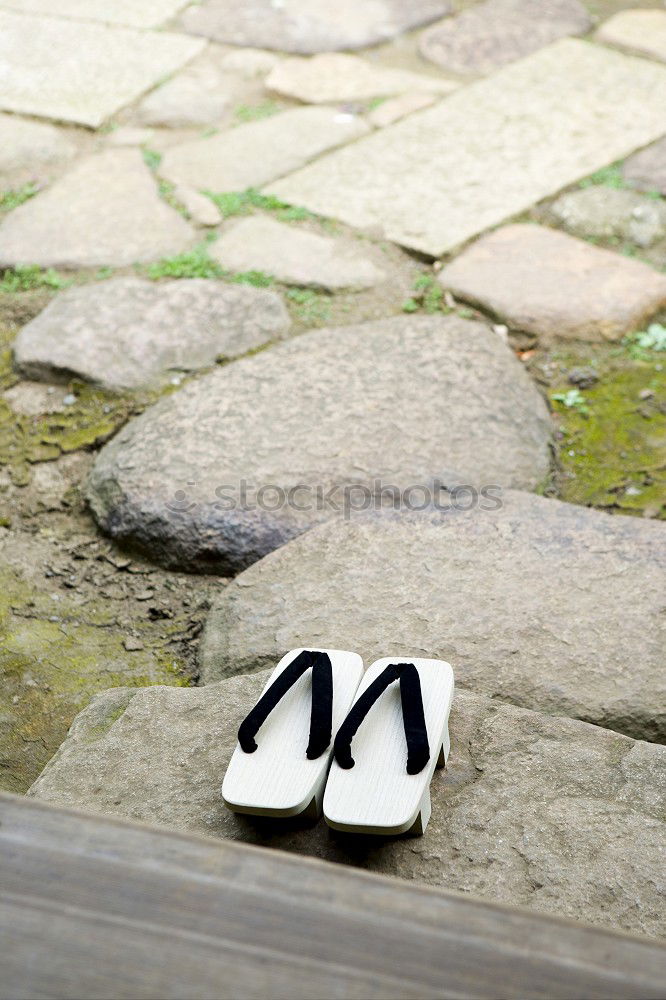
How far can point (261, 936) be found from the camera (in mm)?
712

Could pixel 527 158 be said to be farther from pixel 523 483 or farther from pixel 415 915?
pixel 415 915

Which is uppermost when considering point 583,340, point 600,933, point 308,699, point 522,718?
point 600,933

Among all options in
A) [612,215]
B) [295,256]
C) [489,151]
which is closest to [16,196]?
[295,256]

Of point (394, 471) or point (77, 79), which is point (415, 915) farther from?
point (77, 79)

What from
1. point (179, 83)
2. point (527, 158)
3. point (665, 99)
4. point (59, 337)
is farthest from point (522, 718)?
point (179, 83)

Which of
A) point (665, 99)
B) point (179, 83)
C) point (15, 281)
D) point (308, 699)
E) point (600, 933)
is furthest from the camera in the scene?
point (179, 83)

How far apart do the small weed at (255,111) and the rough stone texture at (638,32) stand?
147 centimetres

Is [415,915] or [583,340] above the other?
[415,915]

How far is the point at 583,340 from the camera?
8.89 ft

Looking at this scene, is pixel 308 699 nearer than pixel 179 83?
Yes

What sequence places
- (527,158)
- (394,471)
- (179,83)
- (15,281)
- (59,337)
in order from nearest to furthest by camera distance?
(394,471), (59,337), (15,281), (527,158), (179,83)

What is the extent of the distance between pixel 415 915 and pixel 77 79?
4000 mm

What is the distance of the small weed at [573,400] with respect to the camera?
253cm

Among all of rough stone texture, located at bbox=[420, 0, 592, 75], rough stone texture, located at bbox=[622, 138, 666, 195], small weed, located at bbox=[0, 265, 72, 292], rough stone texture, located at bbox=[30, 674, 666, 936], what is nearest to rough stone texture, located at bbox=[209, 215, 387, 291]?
small weed, located at bbox=[0, 265, 72, 292]
